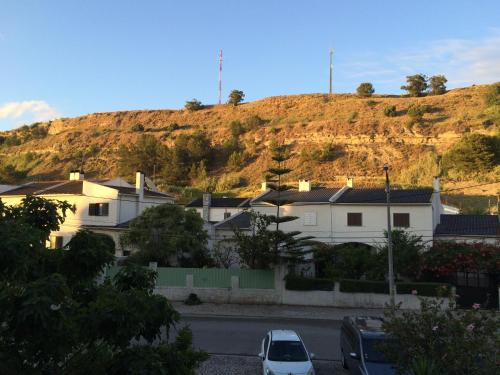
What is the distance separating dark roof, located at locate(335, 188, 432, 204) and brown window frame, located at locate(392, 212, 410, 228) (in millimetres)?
895

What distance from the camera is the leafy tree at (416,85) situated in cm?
10450

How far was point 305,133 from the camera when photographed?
8894 cm

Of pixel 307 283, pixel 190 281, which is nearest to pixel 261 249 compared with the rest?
pixel 307 283

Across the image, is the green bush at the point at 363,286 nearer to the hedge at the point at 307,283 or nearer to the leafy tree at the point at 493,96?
the hedge at the point at 307,283

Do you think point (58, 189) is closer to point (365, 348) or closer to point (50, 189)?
point (50, 189)

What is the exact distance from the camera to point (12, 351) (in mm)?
4531

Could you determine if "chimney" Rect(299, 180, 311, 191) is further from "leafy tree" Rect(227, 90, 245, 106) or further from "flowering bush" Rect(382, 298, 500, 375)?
"leafy tree" Rect(227, 90, 245, 106)

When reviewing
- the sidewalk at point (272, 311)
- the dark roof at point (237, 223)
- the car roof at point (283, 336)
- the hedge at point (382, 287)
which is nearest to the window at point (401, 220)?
the hedge at point (382, 287)

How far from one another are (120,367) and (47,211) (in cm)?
269

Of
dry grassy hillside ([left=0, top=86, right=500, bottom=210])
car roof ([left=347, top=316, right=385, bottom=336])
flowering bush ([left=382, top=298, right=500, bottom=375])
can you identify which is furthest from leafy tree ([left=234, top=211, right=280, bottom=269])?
dry grassy hillside ([left=0, top=86, right=500, bottom=210])

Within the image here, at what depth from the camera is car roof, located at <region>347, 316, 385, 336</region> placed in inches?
502

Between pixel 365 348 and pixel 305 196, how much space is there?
27598mm

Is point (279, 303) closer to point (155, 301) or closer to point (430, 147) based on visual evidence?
point (155, 301)

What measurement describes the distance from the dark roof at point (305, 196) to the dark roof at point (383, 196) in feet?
3.83
